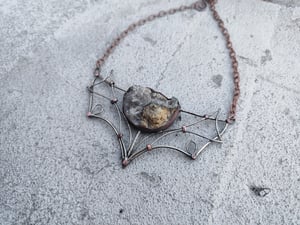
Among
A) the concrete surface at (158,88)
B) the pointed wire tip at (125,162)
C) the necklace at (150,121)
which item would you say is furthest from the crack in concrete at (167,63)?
the pointed wire tip at (125,162)

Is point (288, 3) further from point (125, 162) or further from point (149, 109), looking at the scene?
point (125, 162)

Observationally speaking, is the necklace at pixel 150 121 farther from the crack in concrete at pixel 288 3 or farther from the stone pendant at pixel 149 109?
the crack in concrete at pixel 288 3

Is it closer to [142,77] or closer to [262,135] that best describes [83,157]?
[142,77]

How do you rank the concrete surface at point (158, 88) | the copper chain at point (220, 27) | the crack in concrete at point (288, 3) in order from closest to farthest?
the concrete surface at point (158, 88)
the copper chain at point (220, 27)
the crack in concrete at point (288, 3)

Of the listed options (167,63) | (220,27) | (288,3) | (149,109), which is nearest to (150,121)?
(149,109)

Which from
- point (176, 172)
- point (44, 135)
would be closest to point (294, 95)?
point (176, 172)

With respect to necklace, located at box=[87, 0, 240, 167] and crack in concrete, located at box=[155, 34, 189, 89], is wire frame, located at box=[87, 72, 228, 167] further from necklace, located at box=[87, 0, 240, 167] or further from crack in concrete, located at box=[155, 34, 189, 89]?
crack in concrete, located at box=[155, 34, 189, 89]
